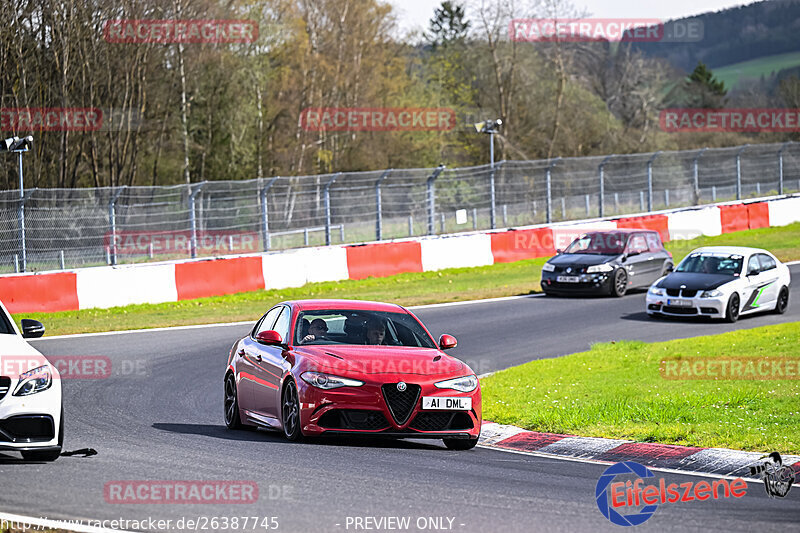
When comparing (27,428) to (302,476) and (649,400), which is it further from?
(649,400)

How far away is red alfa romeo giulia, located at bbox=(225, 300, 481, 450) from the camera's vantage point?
357 inches

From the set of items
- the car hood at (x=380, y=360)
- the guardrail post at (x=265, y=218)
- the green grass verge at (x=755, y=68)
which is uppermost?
the green grass verge at (x=755, y=68)

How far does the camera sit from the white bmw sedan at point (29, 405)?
7641 millimetres

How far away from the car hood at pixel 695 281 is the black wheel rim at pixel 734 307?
0.33 meters

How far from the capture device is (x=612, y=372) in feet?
44.7

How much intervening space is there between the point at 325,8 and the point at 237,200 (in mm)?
32205

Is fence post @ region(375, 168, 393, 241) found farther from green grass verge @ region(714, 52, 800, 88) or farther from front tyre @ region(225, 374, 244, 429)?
green grass verge @ region(714, 52, 800, 88)

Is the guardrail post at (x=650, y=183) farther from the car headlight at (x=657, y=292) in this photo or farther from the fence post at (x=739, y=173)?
the car headlight at (x=657, y=292)

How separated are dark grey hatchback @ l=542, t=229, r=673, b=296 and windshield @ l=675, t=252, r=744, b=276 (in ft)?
7.67

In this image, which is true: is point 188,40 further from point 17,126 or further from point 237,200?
point 237,200

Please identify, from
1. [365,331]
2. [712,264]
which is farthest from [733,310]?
[365,331]

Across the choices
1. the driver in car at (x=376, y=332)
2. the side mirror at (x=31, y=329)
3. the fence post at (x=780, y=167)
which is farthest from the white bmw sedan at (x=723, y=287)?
the fence post at (x=780, y=167)

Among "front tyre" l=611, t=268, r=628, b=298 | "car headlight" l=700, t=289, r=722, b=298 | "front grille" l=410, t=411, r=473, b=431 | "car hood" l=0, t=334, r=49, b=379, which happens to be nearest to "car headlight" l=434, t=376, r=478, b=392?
"front grille" l=410, t=411, r=473, b=431

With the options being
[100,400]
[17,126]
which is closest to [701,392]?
[100,400]
